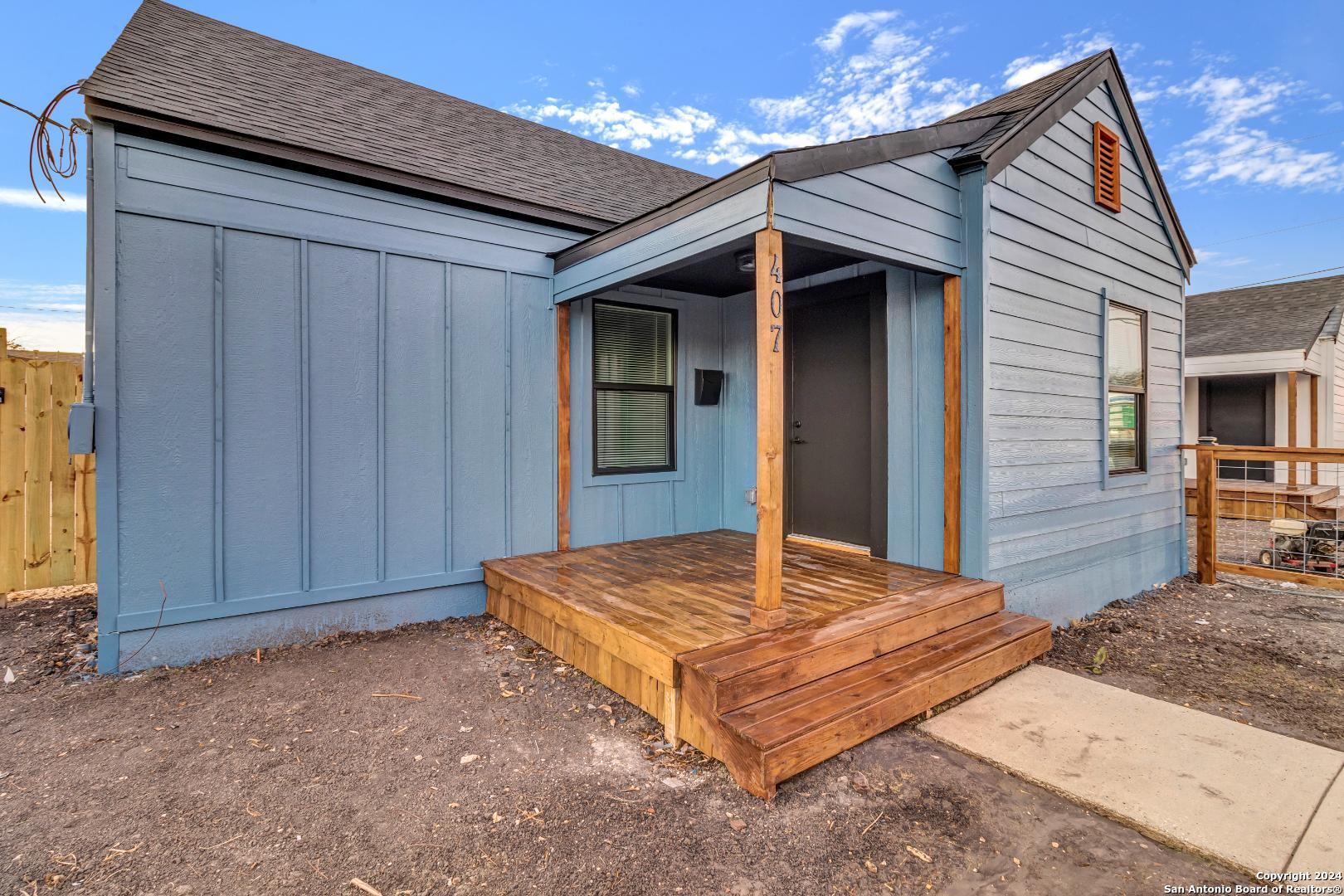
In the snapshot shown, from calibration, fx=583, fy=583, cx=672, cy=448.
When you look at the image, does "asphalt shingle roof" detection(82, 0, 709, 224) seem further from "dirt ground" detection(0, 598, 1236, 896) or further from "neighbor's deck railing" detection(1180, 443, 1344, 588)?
"neighbor's deck railing" detection(1180, 443, 1344, 588)

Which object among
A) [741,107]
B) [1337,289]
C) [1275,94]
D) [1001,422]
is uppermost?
[1275,94]

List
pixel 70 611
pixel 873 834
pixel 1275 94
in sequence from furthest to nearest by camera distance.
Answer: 1. pixel 1275 94
2. pixel 70 611
3. pixel 873 834

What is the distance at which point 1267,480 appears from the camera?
10539 mm

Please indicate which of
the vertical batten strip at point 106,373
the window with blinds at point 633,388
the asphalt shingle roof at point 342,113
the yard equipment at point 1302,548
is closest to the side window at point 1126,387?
the yard equipment at point 1302,548

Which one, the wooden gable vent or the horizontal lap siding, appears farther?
the wooden gable vent

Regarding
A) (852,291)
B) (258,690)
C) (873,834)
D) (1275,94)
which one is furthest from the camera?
(1275,94)

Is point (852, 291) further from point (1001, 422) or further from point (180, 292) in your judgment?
point (180, 292)

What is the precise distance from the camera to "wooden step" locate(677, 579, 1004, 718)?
2293mm

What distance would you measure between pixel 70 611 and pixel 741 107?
13537 millimetres

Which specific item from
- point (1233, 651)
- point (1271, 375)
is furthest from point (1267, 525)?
point (1233, 651)

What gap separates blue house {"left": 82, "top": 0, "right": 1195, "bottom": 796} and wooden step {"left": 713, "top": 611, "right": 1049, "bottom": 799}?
0.7 inches

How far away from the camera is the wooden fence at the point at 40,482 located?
4.01 metres

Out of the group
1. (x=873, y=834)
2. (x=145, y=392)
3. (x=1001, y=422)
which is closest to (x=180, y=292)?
(x=145, y=392)

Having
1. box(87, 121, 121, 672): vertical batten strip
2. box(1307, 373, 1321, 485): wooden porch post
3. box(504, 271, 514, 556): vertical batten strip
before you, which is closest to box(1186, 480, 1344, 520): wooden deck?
box(1307, 373, 1321, 485): wooden porch post
